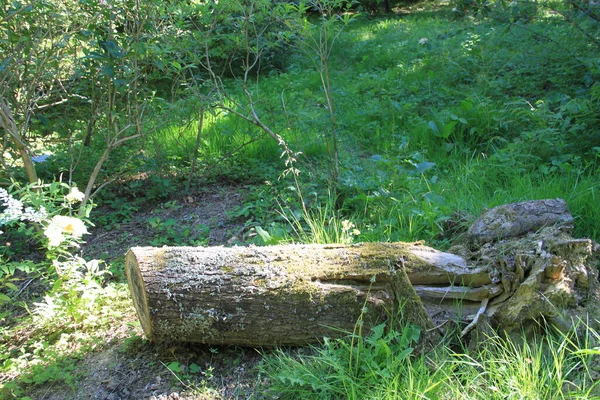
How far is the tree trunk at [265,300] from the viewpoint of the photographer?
2.57m

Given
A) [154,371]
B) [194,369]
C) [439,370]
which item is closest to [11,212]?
[154,371]

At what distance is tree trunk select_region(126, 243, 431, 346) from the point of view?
2.57 meters

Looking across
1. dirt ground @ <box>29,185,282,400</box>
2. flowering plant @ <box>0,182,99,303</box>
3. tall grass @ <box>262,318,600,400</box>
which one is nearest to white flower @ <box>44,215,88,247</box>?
flowering plant @ <box>0,182,99,303</box>

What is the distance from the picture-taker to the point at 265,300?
102 inches

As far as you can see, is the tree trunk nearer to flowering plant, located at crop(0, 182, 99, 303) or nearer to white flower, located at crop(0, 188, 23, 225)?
flowering plant, located at crop(0, 182, 99, 303)

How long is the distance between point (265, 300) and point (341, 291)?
40 centimetres

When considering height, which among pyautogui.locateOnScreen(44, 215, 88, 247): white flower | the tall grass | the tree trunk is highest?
pyautogui.locateOnScreen(44, 215, 88, 247): white flower

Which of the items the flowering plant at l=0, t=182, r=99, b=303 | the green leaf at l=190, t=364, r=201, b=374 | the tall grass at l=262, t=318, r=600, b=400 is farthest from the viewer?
the flowering plant at l=0, t=182, r=99, b=303

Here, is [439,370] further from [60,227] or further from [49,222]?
[49,222]

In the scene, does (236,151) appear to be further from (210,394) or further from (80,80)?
(210,394)

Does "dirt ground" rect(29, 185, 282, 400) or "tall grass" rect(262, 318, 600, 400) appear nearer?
"tall grass" rect(262, 318, 600, 400)

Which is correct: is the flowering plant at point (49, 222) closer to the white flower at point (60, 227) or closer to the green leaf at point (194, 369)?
the white flower at point (60, 227)

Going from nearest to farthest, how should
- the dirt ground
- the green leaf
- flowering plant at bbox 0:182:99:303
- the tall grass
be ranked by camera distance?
the tall grass → the dirt ground → the green leaf → flowering plant at bbox 0:182:99:303

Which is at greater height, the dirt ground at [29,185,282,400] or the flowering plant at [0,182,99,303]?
the flowering plant at [0,182,99,303]
